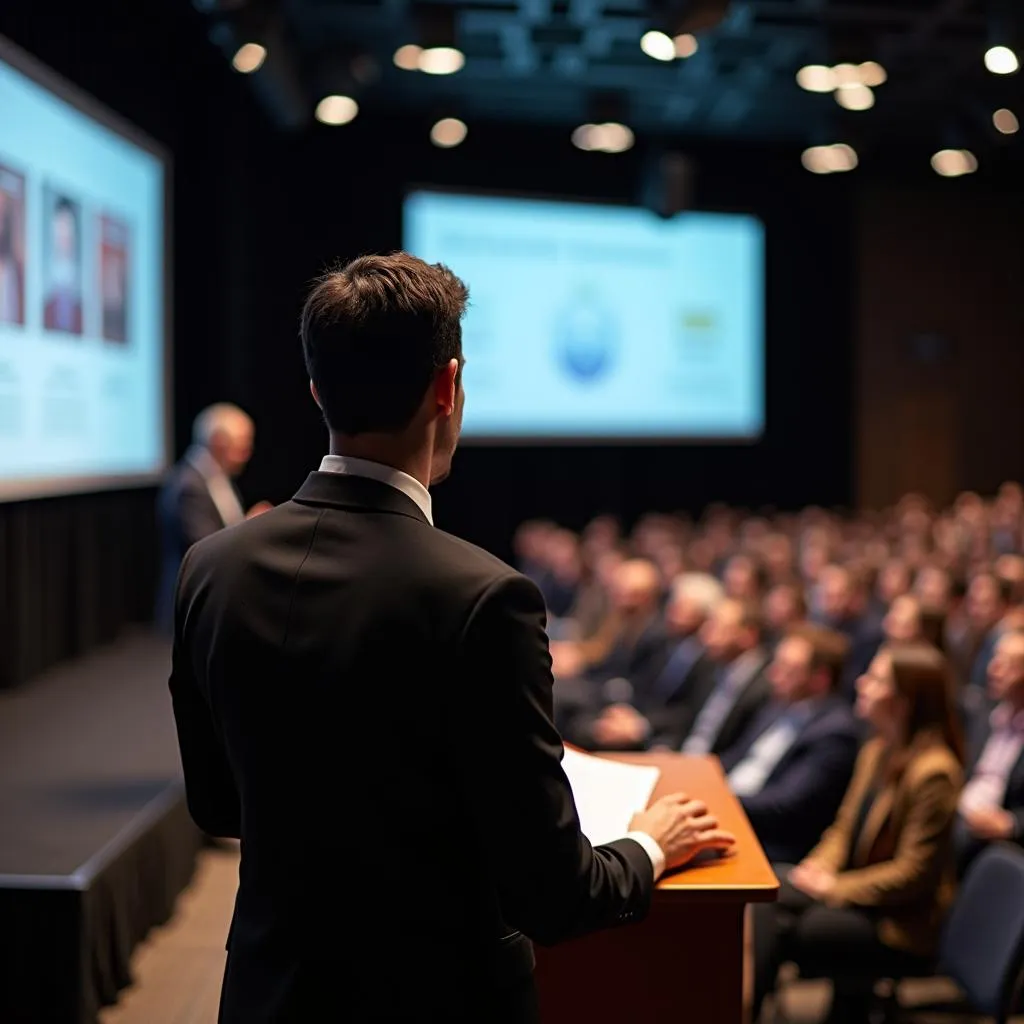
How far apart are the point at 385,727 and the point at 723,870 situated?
0.52 m

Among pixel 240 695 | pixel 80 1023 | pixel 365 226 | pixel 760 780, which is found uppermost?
pixel 365 226

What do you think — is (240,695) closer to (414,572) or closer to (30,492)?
(414,572)

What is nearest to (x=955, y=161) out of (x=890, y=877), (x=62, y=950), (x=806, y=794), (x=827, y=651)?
(x=827, y=651)

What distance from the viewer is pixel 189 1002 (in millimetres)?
1854

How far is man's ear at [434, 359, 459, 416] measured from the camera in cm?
120

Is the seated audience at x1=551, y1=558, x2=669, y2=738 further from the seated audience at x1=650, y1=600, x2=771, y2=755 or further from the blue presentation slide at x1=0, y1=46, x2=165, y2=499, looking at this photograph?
the blue presentation slide at x1=0, y1=46, x2=165, y2=499

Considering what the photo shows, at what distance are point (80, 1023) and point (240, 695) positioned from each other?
2.11 meters

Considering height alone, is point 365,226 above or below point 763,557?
above

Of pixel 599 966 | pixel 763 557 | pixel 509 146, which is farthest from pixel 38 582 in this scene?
pixel 509 146

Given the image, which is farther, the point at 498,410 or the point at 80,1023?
the point at 498,410

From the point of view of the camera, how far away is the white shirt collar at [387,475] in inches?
47.3

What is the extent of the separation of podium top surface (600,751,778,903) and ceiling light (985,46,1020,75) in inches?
255

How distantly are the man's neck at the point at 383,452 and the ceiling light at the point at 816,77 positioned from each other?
8.16m

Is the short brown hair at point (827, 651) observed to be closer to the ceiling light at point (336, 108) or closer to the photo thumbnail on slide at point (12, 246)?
the photo thumbnail on slide at point (12, 246)
